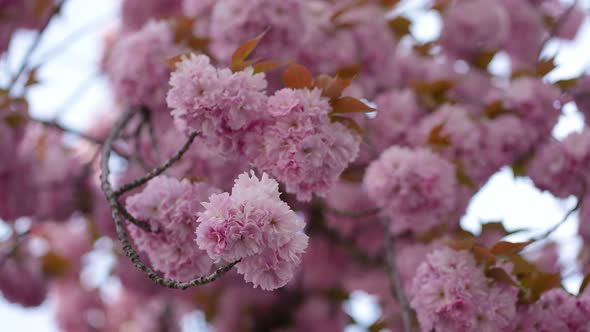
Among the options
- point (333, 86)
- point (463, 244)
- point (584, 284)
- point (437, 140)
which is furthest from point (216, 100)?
point (584, 284)

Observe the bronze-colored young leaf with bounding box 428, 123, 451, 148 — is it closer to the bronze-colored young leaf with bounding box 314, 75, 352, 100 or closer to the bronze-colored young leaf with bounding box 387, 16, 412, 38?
the bronze-colored young leaf with bounding box 314, 75, 352, 100

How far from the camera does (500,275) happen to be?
938mm

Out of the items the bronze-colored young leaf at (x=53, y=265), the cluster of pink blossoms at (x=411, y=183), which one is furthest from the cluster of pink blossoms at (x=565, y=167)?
the bronze-colored young leaf at (x=53, y=265)

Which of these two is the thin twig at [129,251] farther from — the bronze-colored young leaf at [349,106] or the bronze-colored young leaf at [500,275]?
the bronze-colored young leaf at [500,275]

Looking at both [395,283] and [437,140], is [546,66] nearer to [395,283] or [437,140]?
[437,140]

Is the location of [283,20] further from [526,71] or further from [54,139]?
[54,139]

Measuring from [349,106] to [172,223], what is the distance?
11.7 inches

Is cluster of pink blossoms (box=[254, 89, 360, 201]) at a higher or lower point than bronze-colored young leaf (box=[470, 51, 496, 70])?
higher

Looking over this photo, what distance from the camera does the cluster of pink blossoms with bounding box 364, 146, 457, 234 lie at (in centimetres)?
116

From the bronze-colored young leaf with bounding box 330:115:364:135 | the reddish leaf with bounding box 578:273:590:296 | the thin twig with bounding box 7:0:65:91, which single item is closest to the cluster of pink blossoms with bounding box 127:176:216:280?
the bronze-colored young leaf with bounding box 330:115:364:135

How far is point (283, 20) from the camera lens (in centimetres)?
123

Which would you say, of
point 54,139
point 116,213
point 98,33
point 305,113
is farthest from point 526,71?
point 98,33

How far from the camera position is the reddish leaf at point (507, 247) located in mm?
933

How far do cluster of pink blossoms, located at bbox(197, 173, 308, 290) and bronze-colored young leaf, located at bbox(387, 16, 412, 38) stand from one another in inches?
40.4
